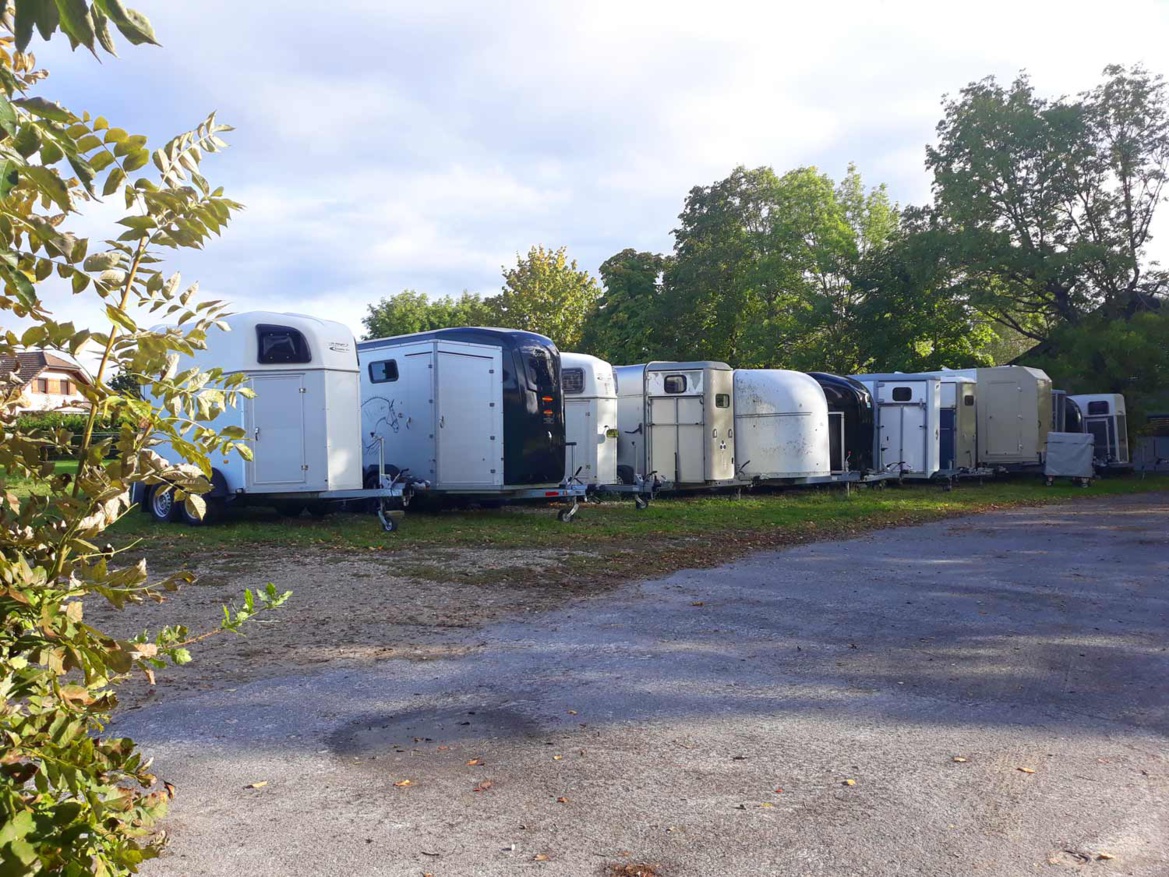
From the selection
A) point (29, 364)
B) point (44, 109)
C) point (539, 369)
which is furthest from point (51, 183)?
point (539, 369)

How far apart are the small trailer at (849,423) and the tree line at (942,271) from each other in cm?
1153

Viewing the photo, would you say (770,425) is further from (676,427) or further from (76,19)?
(76,19)

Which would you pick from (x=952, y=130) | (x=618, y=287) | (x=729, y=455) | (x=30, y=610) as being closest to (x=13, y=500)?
(x=30, y=610)

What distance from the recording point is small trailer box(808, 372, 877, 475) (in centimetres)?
2477

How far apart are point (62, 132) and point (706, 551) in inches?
475

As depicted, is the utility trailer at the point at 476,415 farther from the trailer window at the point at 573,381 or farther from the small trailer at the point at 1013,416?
the small trailer at the point at 1013,416

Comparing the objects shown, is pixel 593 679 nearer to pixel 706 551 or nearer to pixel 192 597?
pixel 192 597

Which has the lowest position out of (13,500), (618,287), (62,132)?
(13,500)

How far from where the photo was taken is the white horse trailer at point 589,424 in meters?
19.7

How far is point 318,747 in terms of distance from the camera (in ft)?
16.3

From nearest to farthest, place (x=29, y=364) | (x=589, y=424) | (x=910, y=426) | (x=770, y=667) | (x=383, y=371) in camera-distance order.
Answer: (x=29, y=364)
(x=770, y=667)
(x=383, y=371)
(x=589, y=424)
(x=910, y=426)

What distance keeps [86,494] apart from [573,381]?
17688mm

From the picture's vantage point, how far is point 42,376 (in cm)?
255

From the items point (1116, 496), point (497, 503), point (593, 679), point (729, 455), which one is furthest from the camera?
point (1116, 496)
